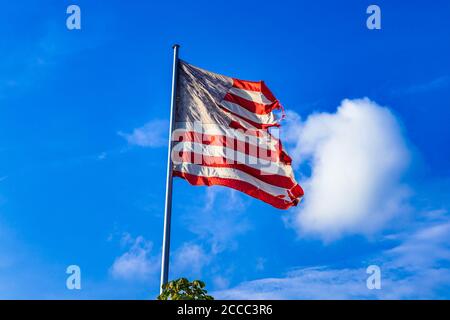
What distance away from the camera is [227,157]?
2234cm

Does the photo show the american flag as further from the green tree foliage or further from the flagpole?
the green tree foliage

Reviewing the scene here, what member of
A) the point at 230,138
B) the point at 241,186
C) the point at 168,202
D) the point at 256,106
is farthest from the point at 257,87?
the point at 168,202

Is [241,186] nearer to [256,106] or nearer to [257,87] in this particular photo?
[256,106]

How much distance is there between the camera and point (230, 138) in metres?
22.9

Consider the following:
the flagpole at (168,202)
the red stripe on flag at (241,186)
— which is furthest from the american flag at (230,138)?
the flagpole at (168,202)

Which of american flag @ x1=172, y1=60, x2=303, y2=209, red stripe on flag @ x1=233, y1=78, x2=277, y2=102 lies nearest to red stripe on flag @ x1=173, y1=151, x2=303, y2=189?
american flag @ x1=172, y1=60, x2=303, y2=209

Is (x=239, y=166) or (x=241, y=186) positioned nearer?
(x=241, y=186)

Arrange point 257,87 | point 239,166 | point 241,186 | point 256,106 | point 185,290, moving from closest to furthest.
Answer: point 185,290, point 241,186, point 239,166, point 256,106, point 257,87

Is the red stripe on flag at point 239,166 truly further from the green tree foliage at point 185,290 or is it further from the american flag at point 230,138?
the green tree foliage at point 185,290

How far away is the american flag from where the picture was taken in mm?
21812

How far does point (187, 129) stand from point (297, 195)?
5.13 m
